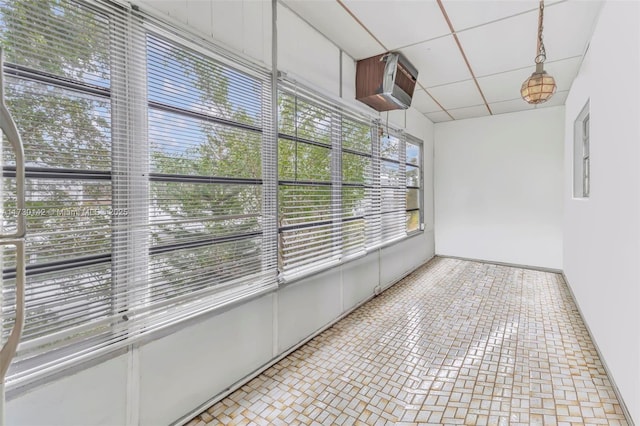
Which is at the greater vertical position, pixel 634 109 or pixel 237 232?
pixel 634 109

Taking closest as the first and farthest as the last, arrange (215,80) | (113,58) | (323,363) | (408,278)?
(113,58) → (215,80) → (323,363) → (408,278)

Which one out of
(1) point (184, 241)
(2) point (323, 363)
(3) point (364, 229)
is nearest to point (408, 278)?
(3) point (364, 229)

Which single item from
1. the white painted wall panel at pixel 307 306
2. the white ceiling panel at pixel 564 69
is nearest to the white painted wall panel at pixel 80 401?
the white painted wall panel at pixel 307 306

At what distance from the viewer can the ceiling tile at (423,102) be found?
15.3 feet

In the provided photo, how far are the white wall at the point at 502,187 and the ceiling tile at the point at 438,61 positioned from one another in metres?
2.37

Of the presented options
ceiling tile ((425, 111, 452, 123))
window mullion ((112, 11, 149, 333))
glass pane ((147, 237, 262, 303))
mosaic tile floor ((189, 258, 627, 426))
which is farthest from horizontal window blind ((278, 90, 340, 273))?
ceiling tile ((425, 111, 452, 123))

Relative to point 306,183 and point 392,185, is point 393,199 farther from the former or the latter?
point 306,183

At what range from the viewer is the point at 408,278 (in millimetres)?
4992

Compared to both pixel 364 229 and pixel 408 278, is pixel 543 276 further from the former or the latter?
pixel 364 229

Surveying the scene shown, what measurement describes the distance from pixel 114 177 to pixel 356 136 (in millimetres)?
2566

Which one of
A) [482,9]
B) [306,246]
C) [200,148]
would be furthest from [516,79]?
[200,148]

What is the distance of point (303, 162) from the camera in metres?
2.76

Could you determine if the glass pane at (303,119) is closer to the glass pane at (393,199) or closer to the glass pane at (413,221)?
the glass pane at (393,199)

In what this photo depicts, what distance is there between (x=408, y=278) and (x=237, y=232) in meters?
3.64
